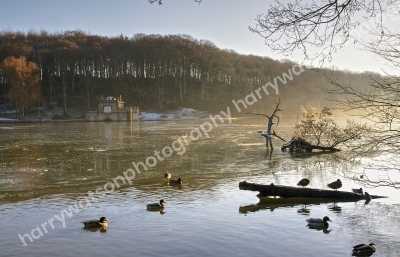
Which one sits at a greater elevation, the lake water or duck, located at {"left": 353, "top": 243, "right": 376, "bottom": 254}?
duck, located at {"left": 353, "top": 243, "right": 376, "bottom": 254}

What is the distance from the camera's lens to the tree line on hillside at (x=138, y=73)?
3381 inches

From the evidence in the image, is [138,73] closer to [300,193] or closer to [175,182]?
[175,182]

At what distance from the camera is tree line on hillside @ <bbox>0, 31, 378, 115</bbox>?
85875 millimetres

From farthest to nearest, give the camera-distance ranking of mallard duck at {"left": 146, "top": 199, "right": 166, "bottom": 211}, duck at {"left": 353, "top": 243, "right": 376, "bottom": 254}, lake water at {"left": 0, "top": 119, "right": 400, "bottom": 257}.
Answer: mallard duck at {"left": 146, "top": 199, "right": 166, "bottom": 211} → lake water at {"left": 0, "top": 119, "right": 400, "bottom": 257} → duck at {"left": 353, "top": 243, "right": 376, "bottom": 254}

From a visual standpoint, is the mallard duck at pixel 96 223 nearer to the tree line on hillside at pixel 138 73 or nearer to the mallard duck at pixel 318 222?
the mallard duck at pixel 318 222

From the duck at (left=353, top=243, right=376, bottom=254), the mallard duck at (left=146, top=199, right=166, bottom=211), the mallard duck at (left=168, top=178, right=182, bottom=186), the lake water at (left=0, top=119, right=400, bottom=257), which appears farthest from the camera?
the mallard duck at (left=168, top=178, right=182, bottom=186)

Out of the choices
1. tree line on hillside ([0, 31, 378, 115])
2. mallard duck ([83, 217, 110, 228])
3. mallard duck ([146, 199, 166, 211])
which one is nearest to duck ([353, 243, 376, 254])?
mallard duck ([146, 199, 166, 211])

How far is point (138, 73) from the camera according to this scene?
97562 mm

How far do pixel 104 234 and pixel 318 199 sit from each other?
7282 millimetres

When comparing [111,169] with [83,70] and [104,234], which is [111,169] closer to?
[104,234]

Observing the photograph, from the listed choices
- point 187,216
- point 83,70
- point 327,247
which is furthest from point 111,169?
point 83,70

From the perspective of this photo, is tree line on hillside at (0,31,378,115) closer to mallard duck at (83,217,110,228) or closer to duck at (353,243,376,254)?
mallard duck at (83,217,110,228)

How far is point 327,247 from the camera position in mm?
9438

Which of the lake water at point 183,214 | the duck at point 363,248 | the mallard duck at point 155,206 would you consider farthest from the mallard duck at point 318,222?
the mallard duck at point 155,206
